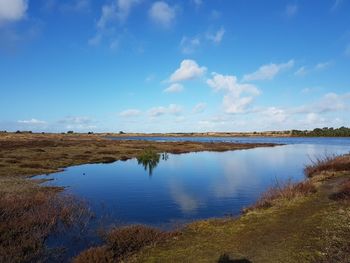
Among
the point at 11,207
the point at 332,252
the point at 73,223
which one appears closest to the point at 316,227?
the point at 332,252

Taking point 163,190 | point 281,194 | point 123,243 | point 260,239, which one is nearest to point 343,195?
point 281,194

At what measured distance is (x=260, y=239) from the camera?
1529 centimetres

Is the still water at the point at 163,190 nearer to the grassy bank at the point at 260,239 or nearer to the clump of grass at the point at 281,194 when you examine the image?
the clump of grass at the point at 281,194

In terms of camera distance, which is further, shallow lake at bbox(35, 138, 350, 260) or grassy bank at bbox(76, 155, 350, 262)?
shallow lake at bbox(35, 138, 350, 260)

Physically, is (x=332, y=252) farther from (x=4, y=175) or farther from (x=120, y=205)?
(x=4, y=175)

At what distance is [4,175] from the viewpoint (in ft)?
122

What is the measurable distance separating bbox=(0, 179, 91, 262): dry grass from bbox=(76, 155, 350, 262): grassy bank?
9.08ft

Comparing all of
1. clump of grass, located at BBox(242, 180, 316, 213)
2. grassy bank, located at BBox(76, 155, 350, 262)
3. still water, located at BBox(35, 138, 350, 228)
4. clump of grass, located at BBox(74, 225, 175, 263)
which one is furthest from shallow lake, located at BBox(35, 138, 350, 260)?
clump of grass, located at BBox(74, 225, 175, 263)

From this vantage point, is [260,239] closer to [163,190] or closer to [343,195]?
[343,195]

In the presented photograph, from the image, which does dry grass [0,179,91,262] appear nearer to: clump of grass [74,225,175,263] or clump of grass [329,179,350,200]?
clump of grass [74,225,175,263]

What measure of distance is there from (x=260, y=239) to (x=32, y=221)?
35.7ft

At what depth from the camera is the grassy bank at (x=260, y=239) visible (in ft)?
43.3

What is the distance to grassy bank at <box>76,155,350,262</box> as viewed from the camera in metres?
13.2

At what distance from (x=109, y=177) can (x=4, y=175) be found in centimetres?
1044
